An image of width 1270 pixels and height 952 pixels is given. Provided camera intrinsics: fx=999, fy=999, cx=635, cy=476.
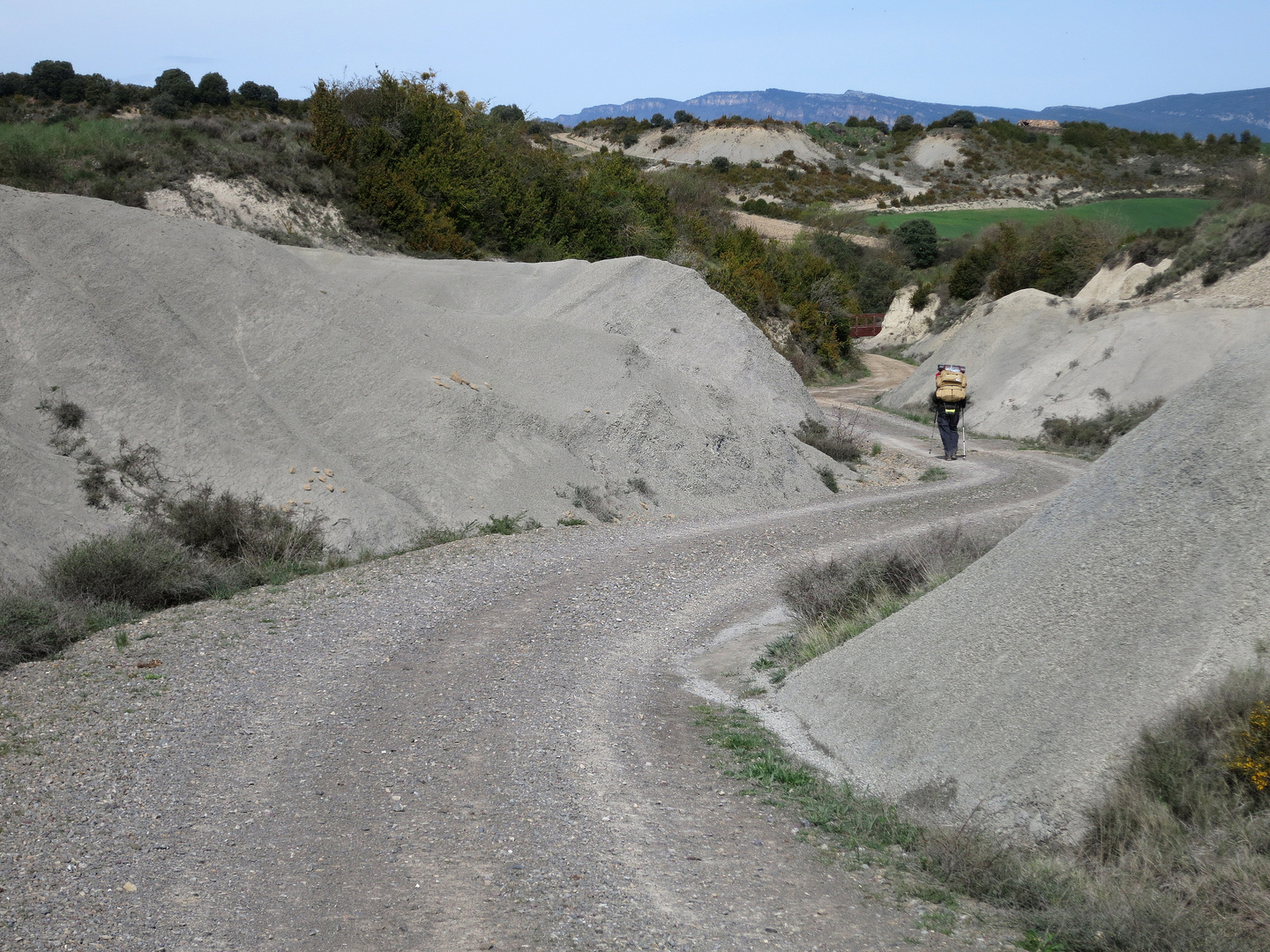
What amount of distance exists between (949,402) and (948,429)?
2.13ft

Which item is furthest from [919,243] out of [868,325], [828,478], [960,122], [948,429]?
[828,478]

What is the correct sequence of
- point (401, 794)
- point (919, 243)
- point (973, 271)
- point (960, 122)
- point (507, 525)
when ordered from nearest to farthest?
1. point (401, 794)
2. point (507, 525)
3. point (973, 271)
4. point (919, 243)
5. point (960, 122)

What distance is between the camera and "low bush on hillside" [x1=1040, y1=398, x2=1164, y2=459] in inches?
899

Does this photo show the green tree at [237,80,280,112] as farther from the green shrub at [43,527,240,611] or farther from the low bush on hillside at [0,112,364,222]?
the green shrub at [43,527,240,611]

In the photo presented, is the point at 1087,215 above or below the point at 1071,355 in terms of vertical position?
above

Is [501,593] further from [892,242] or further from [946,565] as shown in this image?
[892,242]

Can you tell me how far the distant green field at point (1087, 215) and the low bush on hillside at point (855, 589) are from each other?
50.8 metres

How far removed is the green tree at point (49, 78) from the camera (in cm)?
4722

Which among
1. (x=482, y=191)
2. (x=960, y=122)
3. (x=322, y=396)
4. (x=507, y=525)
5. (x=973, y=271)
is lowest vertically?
(x=507, y=525)

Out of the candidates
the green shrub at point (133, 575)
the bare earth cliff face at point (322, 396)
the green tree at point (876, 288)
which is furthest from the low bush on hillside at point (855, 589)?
the green tree at point (876, 288)

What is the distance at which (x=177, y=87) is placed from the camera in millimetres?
48156

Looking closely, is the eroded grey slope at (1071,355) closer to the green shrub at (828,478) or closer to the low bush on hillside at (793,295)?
the low bush on hillside at (793,295)

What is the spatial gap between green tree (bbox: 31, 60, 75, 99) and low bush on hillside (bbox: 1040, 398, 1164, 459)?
46852 mm

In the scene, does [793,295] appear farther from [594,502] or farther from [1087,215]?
[594,502]
